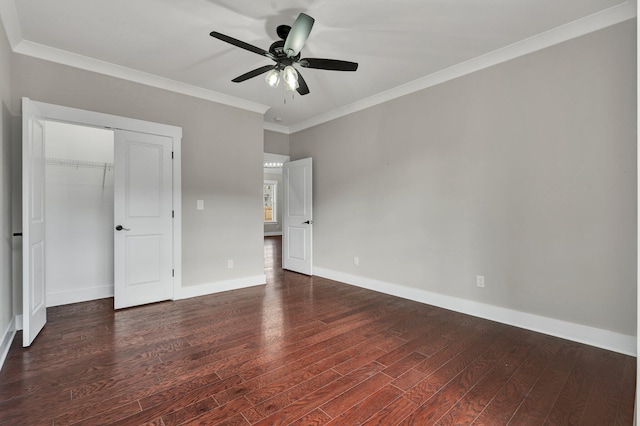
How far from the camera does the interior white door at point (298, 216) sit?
17.3ft

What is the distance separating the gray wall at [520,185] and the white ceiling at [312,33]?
0.23 m

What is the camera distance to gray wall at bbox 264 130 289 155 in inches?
218

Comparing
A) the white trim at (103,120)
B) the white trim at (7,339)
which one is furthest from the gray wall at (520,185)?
the white trim at (7,339)

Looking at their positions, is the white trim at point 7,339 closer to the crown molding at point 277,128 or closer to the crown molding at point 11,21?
the crown molding at point 11,21

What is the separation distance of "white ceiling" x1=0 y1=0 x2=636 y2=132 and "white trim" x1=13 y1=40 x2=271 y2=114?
0.01 metres

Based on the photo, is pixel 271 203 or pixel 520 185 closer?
pixel 520 185

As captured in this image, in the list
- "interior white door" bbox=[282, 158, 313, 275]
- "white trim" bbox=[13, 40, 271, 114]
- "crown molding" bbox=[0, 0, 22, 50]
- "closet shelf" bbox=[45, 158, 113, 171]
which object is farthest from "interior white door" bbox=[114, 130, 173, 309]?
"interior white door" bbox=[282, 158, 313, 275]

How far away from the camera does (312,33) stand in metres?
2.74

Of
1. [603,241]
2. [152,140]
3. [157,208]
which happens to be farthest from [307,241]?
[603,241]

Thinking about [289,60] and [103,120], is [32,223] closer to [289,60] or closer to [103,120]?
[103,120]

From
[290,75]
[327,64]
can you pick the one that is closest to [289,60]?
[290,75]

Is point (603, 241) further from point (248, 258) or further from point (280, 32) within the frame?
point (248, 258)

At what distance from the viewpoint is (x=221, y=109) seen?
169 inches

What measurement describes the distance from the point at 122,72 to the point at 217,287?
9.33 feet
